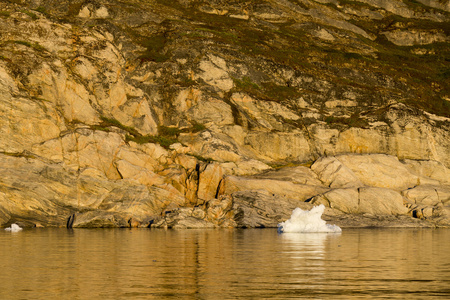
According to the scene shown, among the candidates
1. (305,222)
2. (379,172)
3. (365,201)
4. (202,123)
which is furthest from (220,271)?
(202,123)

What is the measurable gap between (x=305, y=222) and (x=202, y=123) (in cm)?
2749

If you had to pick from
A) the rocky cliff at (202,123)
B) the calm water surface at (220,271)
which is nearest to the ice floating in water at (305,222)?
the rocky cliff at (202,123)

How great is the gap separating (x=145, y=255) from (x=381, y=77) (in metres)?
72.7

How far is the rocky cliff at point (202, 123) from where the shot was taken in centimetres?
6006

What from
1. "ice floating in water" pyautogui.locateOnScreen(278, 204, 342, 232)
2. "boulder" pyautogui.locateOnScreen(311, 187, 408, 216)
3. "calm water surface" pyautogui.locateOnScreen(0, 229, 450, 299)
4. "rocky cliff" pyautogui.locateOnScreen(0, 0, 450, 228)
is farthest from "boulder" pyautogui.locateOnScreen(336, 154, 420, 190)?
"calm water surface" pyautogui.locateOnScreen(0, 229, 450, 299)

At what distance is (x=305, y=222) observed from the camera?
52844mm

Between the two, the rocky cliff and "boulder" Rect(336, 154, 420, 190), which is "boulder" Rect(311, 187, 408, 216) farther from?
"boulder" Rect(336, 154, 420, 190)

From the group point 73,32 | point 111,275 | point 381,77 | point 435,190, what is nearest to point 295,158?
point 435,190

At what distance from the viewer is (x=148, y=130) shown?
73750mm

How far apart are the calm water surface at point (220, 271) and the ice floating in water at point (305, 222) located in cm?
1487

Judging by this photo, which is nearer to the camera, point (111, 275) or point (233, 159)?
point (111, 275)

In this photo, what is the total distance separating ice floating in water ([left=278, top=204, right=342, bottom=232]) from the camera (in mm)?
52375

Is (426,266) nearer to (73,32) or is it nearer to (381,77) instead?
(73,32)

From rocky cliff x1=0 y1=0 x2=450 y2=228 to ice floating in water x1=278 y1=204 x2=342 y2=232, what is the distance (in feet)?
25.0
